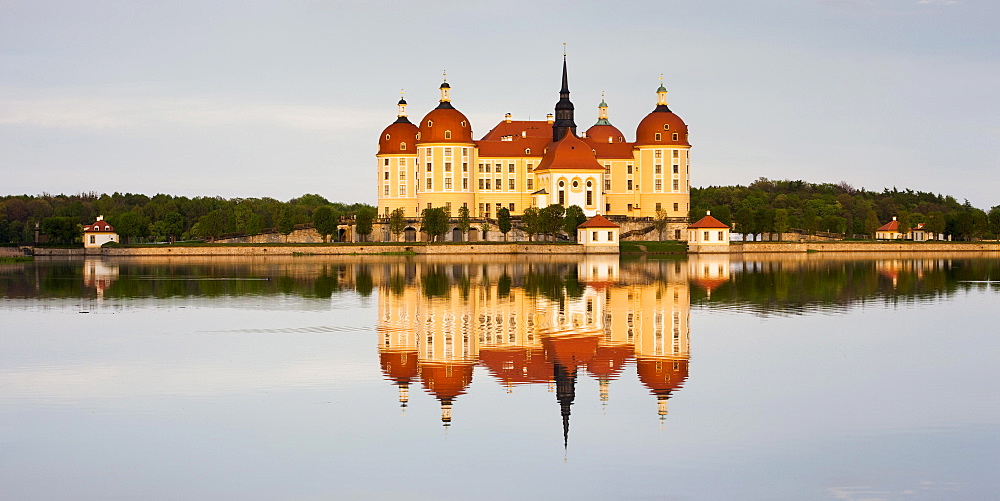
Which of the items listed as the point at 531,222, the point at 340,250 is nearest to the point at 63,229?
the point at 340,250

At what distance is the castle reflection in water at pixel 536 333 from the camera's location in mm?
15422

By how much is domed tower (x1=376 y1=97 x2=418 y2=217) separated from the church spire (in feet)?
34.2

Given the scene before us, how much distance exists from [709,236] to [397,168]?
80.3ft

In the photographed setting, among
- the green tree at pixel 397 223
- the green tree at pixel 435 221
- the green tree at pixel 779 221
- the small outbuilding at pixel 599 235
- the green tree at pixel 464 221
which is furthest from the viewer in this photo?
the green tree at pixel 779 221

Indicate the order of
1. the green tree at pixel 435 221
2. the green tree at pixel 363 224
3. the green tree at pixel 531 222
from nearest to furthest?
the green tree at pixel 531 222
the green tree at pixel 435 221
the green tree at pixel 363 224

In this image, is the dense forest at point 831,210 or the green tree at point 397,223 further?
the dense forest at point 831,210

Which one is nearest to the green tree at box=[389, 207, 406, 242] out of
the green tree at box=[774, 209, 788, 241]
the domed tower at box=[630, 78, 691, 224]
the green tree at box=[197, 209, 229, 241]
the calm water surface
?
the green tree at box=[197, 209, 229, 241]

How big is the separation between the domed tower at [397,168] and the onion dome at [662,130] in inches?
656

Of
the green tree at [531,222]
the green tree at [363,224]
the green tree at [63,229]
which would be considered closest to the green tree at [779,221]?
the green tree at [531,222]

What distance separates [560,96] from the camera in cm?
8406

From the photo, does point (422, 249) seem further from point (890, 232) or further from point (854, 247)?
point (890, 232)

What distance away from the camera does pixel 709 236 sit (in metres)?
68.8

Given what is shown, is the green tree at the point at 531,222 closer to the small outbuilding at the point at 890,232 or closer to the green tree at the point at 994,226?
the small outbuilding at the point at 890,232

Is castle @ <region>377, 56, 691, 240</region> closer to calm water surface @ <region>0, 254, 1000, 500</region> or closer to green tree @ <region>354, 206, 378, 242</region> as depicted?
green tree @ <region>354, 206, 378, 242</region>
